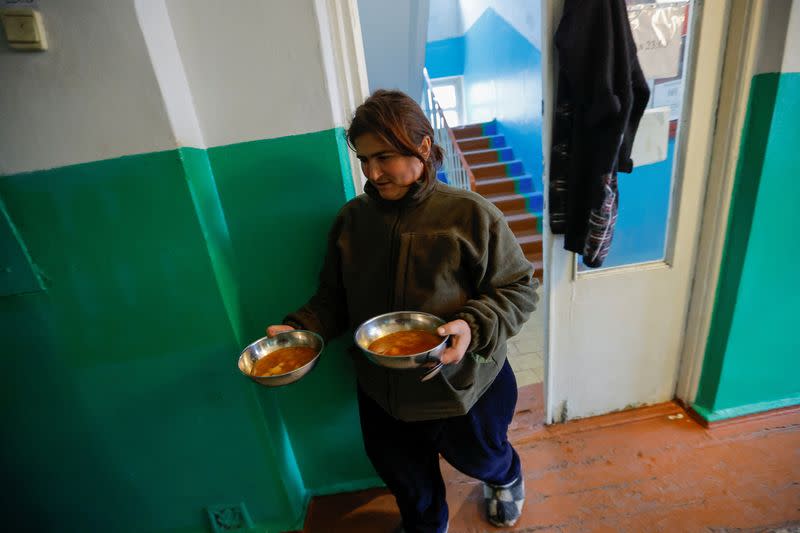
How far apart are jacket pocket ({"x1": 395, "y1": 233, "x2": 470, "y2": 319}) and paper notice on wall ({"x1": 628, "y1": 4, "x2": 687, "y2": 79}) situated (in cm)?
105

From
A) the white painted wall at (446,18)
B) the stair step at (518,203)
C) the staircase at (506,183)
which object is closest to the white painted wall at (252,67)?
the staircase at (506,183)

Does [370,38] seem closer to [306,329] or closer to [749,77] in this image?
[749,77]

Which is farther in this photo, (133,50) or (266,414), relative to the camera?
(266,414)

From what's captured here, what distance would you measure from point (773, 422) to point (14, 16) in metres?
3.11

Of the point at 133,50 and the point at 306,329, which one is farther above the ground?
the point at 133,50

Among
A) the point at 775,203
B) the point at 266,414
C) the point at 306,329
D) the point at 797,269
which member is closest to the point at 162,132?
the point at 306,329

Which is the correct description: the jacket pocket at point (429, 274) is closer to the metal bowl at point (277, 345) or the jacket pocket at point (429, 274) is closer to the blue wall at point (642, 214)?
the metal bowl at point (277, 345)

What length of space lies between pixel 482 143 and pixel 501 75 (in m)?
0.98

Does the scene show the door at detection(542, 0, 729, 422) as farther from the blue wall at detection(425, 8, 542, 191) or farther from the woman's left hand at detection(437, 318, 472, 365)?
the blue wall at detection(425, 8, 542, 191)

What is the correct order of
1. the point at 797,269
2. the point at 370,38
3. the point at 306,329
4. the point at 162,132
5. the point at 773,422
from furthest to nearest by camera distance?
the point at 370,38, the point at 773,422, the point at 797,269, the point at 306,329, the point at 162,132

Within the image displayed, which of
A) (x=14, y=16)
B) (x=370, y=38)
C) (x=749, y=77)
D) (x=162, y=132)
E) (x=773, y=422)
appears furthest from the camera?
(x=370, y=38)

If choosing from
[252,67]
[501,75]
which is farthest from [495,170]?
[252,67]

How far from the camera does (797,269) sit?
150 cm

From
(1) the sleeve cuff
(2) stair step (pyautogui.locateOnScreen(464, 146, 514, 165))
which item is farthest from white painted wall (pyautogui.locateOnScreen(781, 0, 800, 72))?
(2) stair step (pyautogui.locateOnScreen(464, 146, 514, 165))
